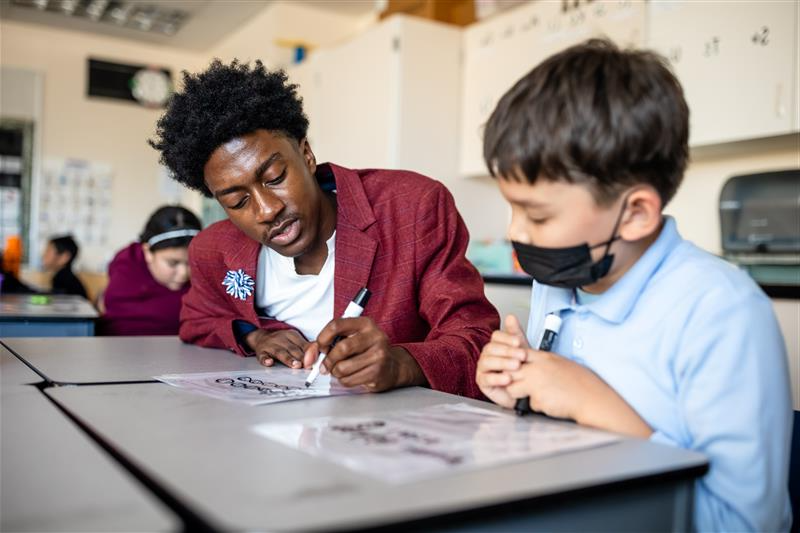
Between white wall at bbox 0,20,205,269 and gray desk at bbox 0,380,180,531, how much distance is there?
5.07 meters

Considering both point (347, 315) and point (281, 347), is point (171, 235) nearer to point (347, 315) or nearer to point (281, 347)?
point (281, 347)

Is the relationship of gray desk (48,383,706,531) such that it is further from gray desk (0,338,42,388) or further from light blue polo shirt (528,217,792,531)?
gray desk (0,338,42,388)

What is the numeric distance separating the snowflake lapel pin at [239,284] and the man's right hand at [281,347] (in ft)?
0.44

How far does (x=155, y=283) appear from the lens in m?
2.72

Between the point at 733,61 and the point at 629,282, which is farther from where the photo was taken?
the point at 733,61

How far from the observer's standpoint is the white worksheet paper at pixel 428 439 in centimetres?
62

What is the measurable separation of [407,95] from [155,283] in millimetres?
1546

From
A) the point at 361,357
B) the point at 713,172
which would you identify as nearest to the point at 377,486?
the point at 361,357

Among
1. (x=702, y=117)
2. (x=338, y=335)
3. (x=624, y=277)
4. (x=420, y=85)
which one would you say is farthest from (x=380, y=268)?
(x=420, y=85)

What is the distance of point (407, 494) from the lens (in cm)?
54

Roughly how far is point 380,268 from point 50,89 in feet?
15.6

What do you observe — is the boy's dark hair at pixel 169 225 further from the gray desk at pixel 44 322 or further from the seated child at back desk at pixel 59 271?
the seated child at back desk at pixel 59 271

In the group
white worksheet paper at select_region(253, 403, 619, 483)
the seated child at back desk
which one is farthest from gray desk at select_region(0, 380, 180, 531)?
the seated child at back desk

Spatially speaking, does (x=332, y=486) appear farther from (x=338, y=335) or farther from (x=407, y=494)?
(x=338, y=335)
